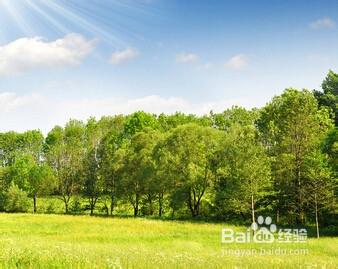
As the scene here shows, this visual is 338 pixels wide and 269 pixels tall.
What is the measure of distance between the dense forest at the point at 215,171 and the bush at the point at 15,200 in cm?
16

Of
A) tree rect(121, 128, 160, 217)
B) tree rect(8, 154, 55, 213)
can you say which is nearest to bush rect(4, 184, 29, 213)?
tree rect(8, 154, 55, 213)

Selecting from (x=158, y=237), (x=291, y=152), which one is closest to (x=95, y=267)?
(x=158, y=237)

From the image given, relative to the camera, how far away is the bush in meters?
70.6

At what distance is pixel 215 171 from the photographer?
56.2m

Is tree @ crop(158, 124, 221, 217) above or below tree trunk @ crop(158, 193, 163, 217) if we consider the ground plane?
above

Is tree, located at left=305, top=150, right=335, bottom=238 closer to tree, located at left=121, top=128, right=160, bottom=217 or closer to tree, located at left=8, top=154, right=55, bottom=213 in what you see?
tree, located at left=121, top=128, right=160, bottom=217

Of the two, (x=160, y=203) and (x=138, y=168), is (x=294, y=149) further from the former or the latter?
(x=138, y=168)

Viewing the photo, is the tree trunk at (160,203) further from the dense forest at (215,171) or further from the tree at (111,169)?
the tree at (111,169)

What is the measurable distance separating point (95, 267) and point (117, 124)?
10642cm

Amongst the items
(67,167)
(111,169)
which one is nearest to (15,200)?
(67,167)

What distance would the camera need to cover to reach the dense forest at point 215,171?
4203cm

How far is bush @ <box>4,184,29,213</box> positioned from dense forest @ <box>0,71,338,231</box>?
0.53ft

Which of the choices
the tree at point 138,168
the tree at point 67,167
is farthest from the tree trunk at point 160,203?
the tree at point 67,167

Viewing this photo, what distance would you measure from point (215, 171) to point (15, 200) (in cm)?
3613
